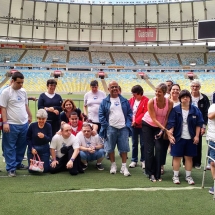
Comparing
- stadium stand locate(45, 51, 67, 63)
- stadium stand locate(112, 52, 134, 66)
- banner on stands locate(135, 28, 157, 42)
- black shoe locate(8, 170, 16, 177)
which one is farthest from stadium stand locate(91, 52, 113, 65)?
black shoe locate(8, 170, 16, 177)

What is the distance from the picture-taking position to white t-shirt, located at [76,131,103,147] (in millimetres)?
5074

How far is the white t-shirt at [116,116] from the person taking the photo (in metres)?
4.80

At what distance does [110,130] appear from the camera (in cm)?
483

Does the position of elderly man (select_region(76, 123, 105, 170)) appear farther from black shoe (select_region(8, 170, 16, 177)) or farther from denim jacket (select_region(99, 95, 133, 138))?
black shoe (select_region(8, 170, 16, 177))

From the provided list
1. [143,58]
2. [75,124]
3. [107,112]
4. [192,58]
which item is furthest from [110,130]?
[192,58]

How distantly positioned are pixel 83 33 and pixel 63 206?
36.6 metres

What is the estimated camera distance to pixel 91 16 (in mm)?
36312

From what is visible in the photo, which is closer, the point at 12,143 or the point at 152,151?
the point at 152,151

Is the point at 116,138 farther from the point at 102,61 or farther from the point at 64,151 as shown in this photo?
the point at 102,61

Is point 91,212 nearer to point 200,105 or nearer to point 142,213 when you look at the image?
point 142,213

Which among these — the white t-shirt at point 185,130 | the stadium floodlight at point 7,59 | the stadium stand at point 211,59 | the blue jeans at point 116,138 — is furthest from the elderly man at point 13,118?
the stadium stand at point 211,59

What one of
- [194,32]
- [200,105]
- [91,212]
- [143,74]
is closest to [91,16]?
[143,74]

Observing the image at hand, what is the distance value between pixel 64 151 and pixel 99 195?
4.72 ft

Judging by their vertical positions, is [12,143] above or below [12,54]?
below
